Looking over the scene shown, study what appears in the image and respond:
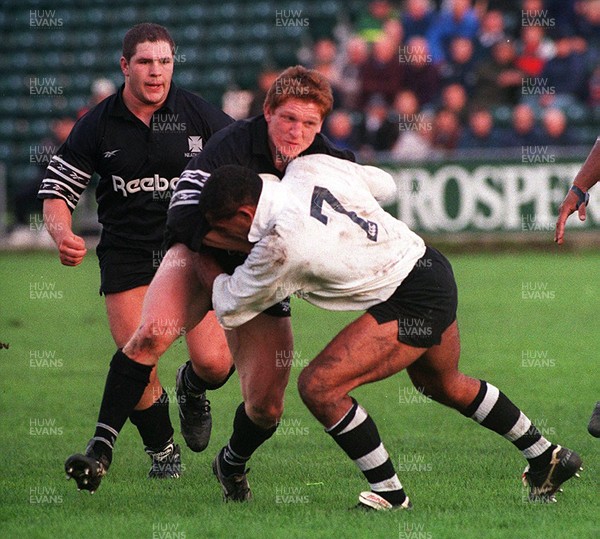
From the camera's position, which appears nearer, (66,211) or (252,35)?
(66,211)

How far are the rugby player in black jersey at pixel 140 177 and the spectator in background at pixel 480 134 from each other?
13239 mm

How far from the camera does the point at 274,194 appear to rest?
5469mm

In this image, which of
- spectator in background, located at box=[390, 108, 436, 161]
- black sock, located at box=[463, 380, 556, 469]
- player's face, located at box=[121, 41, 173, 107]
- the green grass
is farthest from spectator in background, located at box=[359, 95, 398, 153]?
black sock, located at box=[463, 380, 556, 469]

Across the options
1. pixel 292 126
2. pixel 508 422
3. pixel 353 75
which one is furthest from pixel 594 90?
pixel 292 126

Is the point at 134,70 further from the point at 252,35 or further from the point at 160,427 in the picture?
the point at 252,35

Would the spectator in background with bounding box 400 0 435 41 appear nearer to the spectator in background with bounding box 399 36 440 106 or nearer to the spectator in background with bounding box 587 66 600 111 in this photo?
the spectator in background with bounding box 399 36 440 106

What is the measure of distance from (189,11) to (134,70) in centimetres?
1986

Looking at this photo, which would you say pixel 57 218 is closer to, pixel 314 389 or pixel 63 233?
pixel 63 233

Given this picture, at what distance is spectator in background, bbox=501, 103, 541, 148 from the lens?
19.9 metres

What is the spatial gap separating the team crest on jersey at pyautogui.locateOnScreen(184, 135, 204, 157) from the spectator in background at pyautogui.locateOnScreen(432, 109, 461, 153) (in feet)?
43.8

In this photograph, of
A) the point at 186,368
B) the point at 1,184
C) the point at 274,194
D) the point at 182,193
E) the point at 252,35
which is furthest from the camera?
the point at 252,35

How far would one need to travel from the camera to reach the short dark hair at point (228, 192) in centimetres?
541

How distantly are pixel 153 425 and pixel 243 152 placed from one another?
179 cm

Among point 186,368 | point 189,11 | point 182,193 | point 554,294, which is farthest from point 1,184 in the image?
point 182,193
